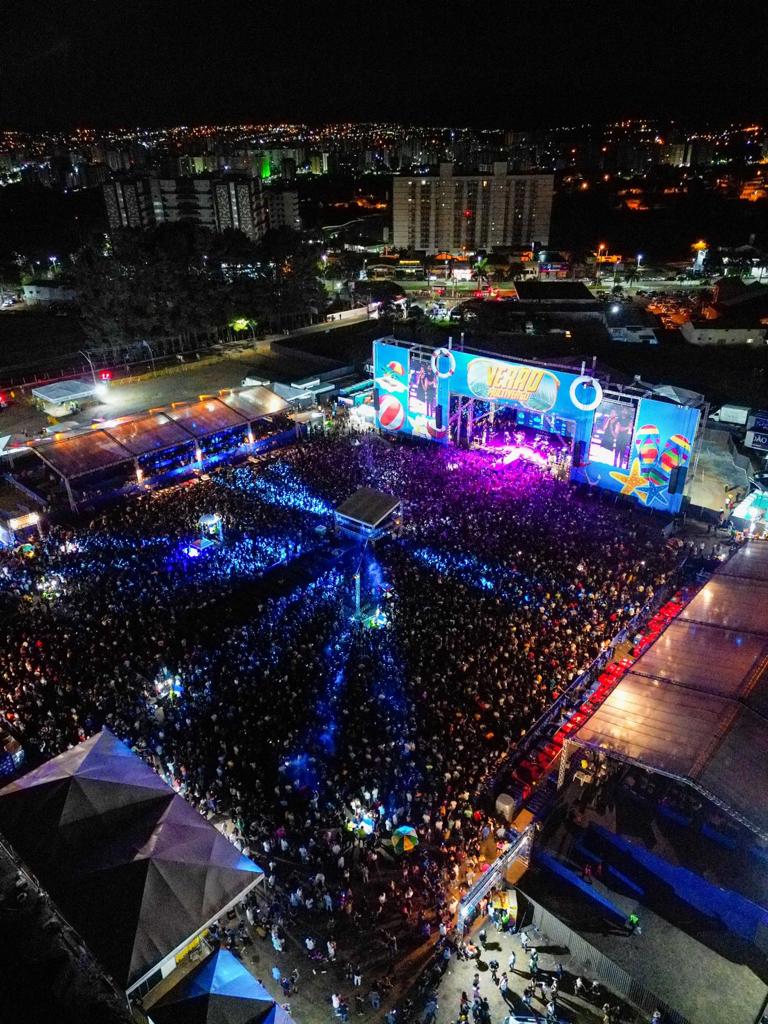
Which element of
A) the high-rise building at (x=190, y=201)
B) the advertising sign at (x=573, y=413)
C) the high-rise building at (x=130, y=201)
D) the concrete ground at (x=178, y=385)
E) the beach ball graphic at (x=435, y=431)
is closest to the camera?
the advertising sign at (x=573, y=413)

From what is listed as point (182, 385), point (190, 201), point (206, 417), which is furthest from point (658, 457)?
point (190, 201)

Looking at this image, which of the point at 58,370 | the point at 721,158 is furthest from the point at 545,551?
the point at 721,158

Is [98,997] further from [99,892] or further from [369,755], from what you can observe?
[369,755]

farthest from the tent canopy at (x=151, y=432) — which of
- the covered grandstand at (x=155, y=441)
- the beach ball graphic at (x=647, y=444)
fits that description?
the beach ball graphic at (x=647, y=444)

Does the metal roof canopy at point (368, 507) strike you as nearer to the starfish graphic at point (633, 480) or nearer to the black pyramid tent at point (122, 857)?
the starfish graphic at point (633, 480)

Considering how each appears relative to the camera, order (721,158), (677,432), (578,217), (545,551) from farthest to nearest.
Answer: (721,158), (578,217), (677,432), (545,551)

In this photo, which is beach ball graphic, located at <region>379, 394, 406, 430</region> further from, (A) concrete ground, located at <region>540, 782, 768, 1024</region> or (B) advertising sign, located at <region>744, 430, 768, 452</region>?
(A) concrete ground, located at <region>540, 782, 768, 1024</region>
